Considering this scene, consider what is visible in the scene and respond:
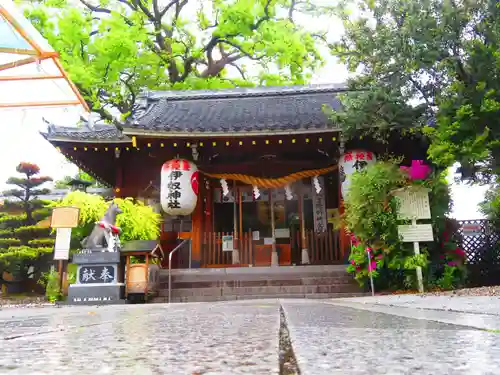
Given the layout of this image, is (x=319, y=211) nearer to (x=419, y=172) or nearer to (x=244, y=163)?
(x=244, y=163)

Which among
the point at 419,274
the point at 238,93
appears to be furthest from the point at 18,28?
the point at 238,93

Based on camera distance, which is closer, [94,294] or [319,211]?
[94,294]

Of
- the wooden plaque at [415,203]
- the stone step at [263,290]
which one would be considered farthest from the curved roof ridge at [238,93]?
the stone step at [263,290]

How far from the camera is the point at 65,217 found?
30.2ft

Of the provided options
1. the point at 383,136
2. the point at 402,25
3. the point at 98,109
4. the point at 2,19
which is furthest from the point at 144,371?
the point at 98,109

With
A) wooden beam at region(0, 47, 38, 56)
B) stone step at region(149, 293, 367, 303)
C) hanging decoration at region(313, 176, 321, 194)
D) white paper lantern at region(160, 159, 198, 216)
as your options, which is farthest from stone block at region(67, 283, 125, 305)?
hanging decoration at region(313, 176, 321, 194)

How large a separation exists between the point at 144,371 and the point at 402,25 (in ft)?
26.1

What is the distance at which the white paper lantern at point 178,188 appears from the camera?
10930 millimetres

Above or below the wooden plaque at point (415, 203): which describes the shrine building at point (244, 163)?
above

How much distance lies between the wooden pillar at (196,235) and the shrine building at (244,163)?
1.1 inches

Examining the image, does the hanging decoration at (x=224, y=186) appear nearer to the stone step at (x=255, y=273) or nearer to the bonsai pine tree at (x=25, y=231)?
the stone step at (x=255, y=273)

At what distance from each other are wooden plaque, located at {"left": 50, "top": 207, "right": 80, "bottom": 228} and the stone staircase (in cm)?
235

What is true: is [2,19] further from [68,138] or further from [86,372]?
[86,372]

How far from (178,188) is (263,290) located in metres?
3.46
